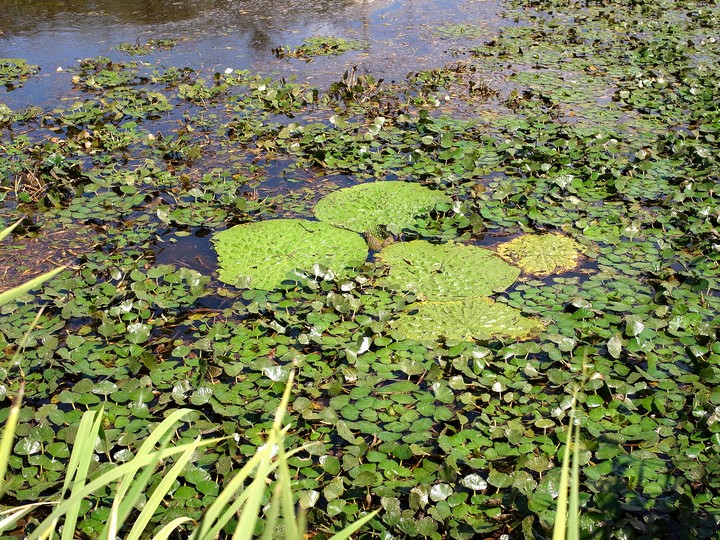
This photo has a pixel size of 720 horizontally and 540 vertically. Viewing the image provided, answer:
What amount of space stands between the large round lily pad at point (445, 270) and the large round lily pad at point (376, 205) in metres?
0.22

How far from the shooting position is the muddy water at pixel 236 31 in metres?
6.37

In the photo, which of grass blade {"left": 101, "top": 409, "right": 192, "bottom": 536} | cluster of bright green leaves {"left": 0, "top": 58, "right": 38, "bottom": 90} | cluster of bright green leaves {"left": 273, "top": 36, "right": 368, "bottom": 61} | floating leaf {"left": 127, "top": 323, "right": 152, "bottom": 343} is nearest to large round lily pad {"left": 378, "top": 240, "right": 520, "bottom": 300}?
floating leaf {"left": 127, "top": 323, "right": 152, "bottom": 343}

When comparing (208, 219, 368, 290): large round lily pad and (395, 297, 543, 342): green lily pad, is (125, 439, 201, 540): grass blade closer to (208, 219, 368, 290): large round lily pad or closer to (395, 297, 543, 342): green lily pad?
(395, 297, 543, 342): green lily pad

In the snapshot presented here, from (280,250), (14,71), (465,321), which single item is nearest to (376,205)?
(280,250)

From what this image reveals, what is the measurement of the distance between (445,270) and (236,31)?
496 centimetres

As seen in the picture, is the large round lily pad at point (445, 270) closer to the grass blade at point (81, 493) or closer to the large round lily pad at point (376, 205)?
the large round lily pad at point (376, 205)

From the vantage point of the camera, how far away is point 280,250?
3.60 metres

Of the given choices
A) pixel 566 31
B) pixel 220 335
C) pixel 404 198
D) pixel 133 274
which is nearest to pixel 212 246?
pixel 133 274

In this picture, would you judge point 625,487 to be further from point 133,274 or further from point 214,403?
point 133,274

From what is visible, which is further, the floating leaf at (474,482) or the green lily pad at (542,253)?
the green lily pad at (542,253)

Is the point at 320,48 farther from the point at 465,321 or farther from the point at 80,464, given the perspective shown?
the point at 80,464

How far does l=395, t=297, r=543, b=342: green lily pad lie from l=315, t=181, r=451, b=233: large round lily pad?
0.71 m

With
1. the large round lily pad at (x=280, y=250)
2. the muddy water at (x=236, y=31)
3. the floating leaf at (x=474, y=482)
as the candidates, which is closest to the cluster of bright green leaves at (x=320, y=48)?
the muddy water at (x=236, y=31)

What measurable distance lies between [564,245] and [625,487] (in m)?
1.64
